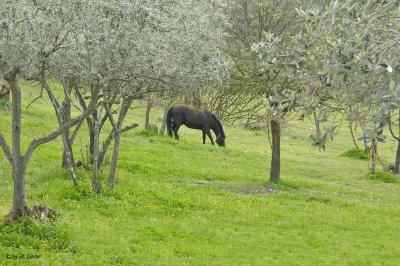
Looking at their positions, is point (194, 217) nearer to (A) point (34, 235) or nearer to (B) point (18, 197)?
(A) point (34, 235)

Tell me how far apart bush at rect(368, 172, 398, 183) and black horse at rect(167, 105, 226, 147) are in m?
11.1

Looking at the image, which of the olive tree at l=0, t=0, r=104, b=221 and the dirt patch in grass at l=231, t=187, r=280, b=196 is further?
the dirt patch in grass at l=231, t=187, r=280, b=196

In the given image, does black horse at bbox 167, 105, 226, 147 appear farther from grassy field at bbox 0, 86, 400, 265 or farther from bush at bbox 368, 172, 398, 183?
bush at bbox 368, 172, 398, 183

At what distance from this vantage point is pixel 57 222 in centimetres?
1836


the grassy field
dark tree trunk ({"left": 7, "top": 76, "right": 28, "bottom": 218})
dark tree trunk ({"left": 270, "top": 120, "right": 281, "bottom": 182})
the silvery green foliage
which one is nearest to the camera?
the silvery green foliage

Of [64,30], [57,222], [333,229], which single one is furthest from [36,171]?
[333,229]

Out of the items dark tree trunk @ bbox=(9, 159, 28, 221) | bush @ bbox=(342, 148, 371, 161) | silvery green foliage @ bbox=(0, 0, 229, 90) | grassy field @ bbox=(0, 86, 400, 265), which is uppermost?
silvery green foliage @ bbox=(0, 0, 229, 90)

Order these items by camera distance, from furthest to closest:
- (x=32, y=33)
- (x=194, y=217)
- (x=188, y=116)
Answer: (x=188, y=116) → (x=194, y=217) → (x=32, y=33)

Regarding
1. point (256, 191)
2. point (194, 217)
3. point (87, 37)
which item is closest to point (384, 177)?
point (256, 191)

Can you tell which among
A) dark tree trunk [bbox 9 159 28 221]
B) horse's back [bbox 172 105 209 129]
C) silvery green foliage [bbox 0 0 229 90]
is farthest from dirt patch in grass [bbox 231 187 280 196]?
horse's back [bbox 172 105 209 129]

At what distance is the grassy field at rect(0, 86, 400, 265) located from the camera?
17791 mm

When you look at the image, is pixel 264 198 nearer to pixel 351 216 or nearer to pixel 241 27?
pixel 351 216

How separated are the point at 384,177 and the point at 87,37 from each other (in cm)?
2385

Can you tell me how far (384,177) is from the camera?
35.5 metres
